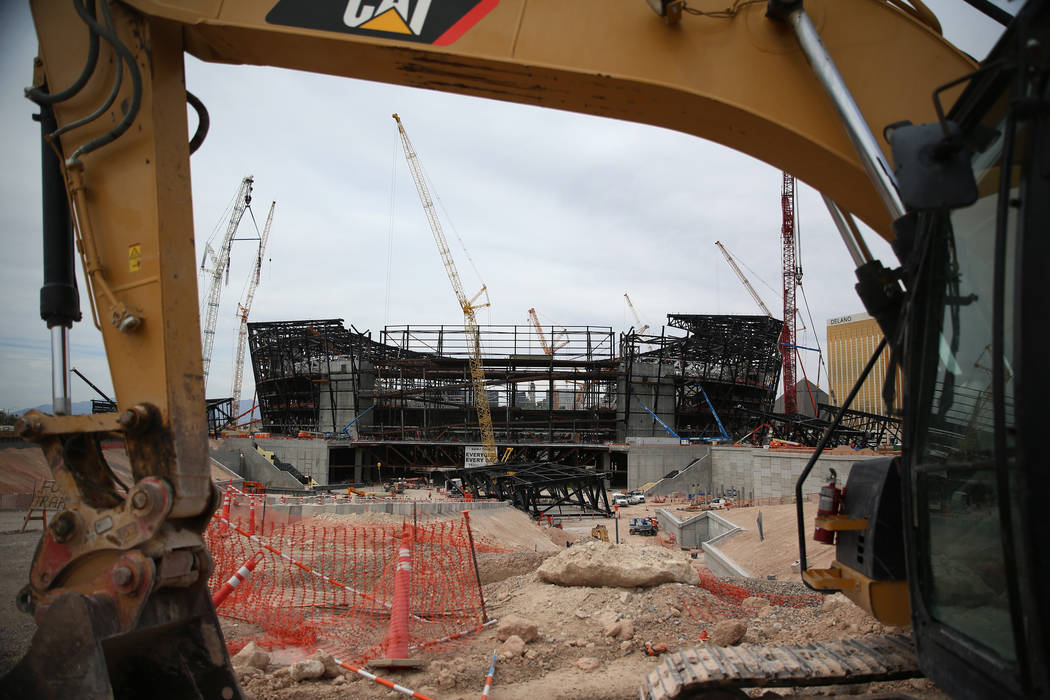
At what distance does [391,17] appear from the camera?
4055 millimetres

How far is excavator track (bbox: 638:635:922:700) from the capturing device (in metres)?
3.45

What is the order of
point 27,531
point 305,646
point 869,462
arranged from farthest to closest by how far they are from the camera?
point 27,531 < point 305,646 < point 869,462

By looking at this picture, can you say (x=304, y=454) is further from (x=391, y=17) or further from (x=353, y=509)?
(x=391, y=17)

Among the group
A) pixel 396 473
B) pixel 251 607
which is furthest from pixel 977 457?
pixel 396 473

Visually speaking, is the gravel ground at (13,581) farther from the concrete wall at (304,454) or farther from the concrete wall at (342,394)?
the concrete wall at (342,394)

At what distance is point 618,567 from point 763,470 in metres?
30.5

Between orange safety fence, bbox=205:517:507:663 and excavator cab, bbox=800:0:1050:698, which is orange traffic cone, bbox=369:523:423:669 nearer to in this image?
orange safety fence, bbox=205:517:507:663

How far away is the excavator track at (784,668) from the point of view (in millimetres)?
3451

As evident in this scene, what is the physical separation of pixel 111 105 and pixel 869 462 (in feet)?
16.3

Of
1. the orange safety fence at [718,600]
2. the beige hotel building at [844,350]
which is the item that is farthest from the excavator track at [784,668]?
the beige hotel building at [844,350]

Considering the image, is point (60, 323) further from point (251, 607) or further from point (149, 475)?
point (251, 607)

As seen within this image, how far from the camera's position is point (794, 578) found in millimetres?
13703

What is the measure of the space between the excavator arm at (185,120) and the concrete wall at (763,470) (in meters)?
27.1

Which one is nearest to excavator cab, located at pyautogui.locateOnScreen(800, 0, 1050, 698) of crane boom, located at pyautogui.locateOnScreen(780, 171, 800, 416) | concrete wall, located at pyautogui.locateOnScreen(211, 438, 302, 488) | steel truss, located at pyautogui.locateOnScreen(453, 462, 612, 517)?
steel truss, located at pyautogui.locateOnScreen(453, 462, 612, 517)
